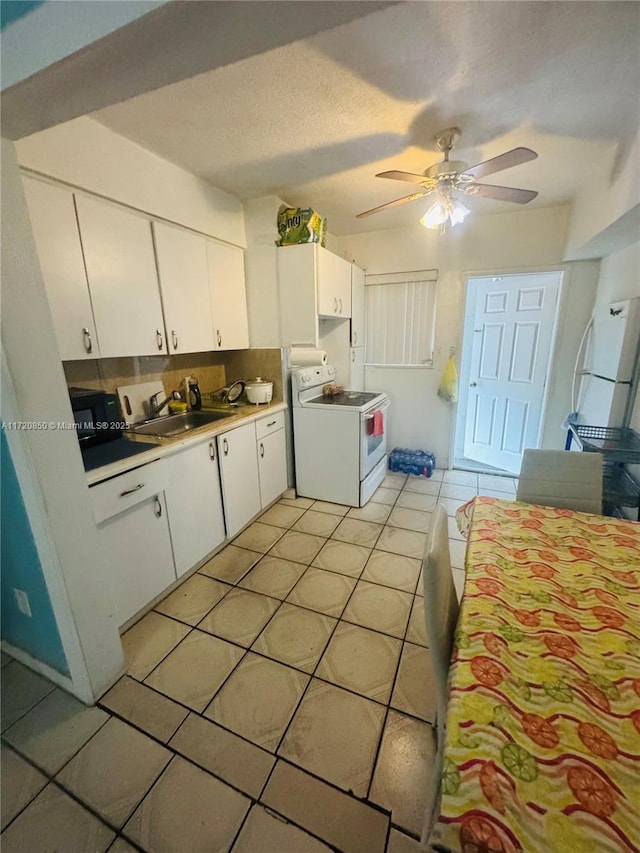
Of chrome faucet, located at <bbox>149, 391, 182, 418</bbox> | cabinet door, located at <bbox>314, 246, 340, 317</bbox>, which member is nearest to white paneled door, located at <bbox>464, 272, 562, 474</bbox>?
cabinet door, located at <bbox>314, 246, 340, 317</bbox>

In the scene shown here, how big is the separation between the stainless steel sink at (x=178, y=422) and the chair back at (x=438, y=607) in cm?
171

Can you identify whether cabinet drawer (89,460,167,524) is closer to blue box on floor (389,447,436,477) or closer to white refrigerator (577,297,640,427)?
blue box on floor (389,447,436,477)

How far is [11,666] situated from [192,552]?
872 mm

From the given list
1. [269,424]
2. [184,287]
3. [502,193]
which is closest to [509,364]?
[502,193]

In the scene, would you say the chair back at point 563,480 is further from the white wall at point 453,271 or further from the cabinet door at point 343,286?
the cabinet door at point 343,286

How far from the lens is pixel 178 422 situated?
2.45m

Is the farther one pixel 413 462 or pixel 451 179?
pixel 413 462

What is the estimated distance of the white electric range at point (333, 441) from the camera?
2740 millimetres

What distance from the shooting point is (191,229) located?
223cm

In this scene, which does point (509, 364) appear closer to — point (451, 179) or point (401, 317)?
point (401, 317)

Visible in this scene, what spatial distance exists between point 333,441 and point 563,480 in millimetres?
1604

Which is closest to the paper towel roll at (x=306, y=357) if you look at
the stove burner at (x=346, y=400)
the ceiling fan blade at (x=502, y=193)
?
the stove burner at (x=346, y=400)

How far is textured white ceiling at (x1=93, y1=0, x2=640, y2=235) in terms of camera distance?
1152mm

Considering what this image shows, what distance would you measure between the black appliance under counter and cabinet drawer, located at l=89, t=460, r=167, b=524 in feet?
0.27
